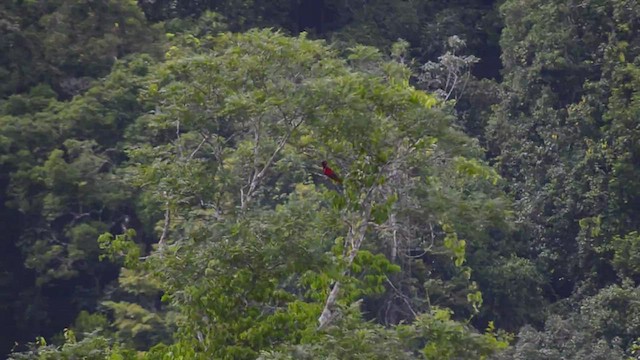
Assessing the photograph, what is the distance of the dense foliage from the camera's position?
5898mm

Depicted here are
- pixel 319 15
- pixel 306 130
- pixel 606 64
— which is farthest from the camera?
pixel 319 15

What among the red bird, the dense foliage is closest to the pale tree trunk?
the dense foliage

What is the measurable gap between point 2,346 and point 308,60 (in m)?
7.25

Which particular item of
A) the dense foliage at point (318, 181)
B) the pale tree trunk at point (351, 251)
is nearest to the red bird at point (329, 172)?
the dense foliage at point (318, 181)

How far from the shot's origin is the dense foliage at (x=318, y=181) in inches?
232

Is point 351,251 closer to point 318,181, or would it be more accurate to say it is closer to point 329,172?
point 329,172

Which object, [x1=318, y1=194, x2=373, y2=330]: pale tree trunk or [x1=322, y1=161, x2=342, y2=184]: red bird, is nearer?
[x1=318, y1=194, x2=373, y2=330]: pale tree trunk

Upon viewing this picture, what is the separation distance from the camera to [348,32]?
15328 mm

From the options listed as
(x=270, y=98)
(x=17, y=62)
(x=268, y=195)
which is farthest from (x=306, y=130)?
(x=17, y=62)

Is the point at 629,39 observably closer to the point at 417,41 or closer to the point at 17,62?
the point at 417,41

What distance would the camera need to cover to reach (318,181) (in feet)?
42.2

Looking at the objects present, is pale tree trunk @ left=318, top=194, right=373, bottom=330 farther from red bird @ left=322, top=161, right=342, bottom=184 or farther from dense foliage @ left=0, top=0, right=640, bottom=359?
red bird @ left=322, top=161, right=342, bottom=184

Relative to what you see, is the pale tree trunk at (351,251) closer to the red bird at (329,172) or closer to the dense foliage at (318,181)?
the dense foliage at (318,181)

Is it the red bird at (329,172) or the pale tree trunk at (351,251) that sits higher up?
the red bird at (329,172)
